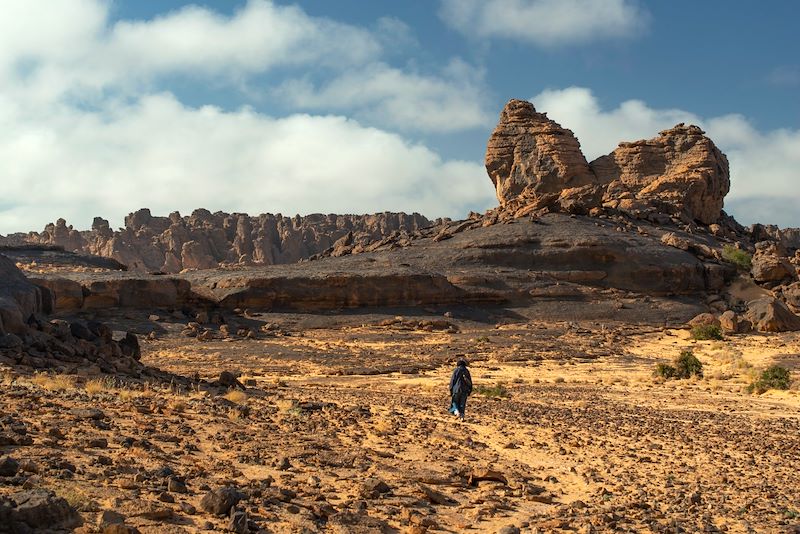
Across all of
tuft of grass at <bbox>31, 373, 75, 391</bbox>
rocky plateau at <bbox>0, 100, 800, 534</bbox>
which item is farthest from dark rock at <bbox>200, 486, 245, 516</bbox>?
tuft of grass at <bbox>31, 373, 75, 391</bbox>

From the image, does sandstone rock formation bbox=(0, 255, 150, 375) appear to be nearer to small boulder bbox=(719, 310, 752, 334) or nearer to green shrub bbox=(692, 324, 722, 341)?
green shrub bbox=(692, 324, 722, 341)

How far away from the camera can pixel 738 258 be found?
47.8m

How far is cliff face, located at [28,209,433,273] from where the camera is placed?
96938 mm

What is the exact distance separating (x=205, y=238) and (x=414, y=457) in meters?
93.5

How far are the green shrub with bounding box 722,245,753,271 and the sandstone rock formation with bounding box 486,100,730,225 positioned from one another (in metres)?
11.0

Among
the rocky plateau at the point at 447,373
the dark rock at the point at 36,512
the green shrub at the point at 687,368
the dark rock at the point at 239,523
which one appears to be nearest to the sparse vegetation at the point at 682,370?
the green shrub at the point at 687,368

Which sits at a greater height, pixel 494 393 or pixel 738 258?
pixel 738 258

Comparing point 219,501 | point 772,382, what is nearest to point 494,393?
point 772,382

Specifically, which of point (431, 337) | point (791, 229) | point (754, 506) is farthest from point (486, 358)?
point (791, 229)

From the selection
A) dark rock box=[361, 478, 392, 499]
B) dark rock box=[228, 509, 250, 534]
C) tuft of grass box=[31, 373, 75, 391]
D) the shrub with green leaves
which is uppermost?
tuft of grass box=[31, 373, 75, 391]

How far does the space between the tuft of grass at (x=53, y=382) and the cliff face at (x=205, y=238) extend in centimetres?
8008

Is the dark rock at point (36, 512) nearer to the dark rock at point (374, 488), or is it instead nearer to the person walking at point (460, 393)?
the dark rock at point (374, 488)

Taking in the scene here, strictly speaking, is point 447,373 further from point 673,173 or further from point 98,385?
point 673,173

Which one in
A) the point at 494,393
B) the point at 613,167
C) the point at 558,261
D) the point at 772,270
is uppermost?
the point at 613,167
